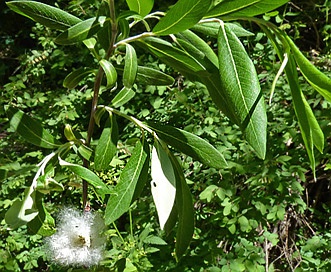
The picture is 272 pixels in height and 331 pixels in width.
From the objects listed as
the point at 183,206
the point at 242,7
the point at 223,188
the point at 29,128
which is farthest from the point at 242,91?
the point at 223,188

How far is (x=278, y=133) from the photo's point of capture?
1.89m

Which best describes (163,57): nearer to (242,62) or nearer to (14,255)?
(242,62)

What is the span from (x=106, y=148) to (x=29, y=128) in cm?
12

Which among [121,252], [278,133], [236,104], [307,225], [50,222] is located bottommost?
[307,225]

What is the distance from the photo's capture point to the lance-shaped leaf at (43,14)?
2.10 feet

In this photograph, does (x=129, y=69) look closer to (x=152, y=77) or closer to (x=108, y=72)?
(x=108, y=72)

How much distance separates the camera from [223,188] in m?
1.73

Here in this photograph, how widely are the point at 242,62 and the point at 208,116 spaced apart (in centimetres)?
129

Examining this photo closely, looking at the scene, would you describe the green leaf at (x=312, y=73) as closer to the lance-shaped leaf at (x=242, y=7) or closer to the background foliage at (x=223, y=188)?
the lance-shaped leaf at (x=242, y=7)

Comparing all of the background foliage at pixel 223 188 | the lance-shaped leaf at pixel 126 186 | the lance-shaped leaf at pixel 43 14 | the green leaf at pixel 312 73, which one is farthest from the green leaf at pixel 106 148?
the background foliage at pixel 223 188

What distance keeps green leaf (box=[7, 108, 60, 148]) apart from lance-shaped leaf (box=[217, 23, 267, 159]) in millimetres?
296

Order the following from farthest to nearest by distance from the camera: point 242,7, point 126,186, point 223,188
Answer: point 223,188, point 126,186, point 242,7

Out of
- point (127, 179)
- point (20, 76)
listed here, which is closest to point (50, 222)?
point (127, 179)

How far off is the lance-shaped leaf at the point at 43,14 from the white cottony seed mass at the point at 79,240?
0.25m
